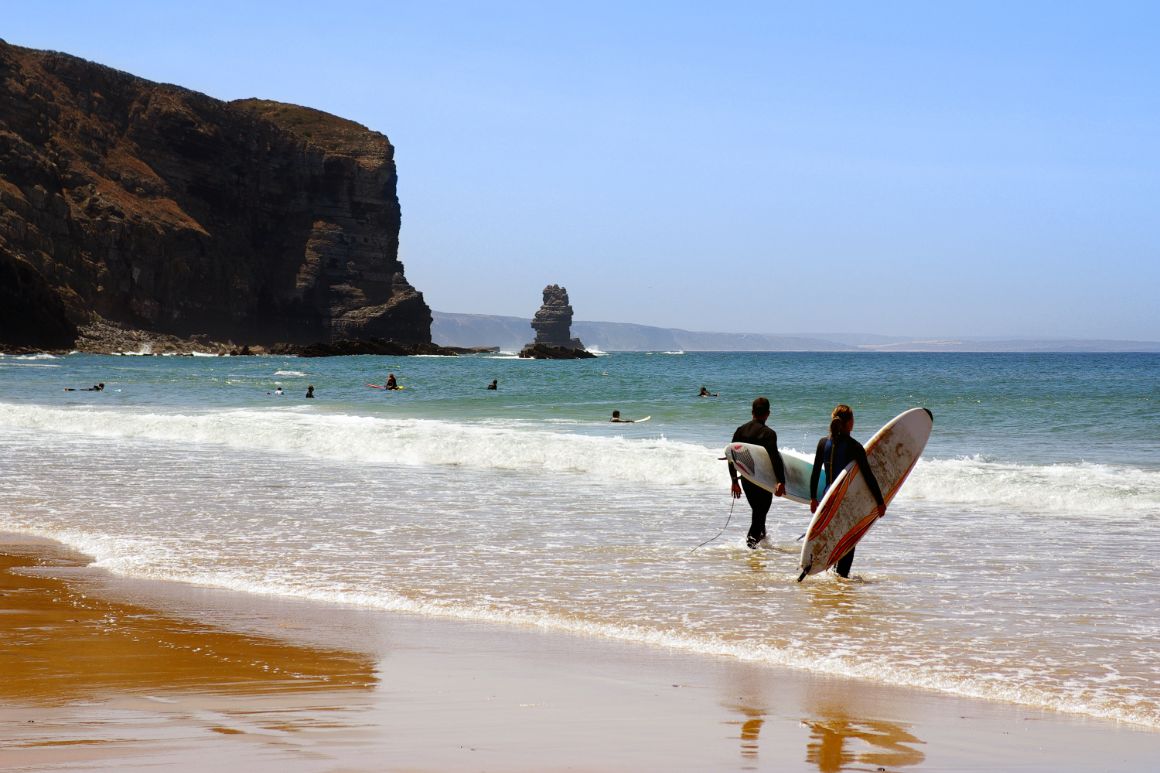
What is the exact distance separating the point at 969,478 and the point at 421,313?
135229mm

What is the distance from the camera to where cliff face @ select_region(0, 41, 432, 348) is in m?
128

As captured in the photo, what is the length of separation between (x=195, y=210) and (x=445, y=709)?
6054 inches

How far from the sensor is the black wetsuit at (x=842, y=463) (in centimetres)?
921

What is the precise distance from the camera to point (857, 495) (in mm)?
9352

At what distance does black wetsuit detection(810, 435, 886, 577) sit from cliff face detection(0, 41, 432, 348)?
125404 millimetres

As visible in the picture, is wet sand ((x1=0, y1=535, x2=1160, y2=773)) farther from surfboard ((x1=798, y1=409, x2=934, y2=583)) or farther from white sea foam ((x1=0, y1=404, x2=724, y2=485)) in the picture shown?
white sea foam ((x1=0, y1=404, x2=724, y2=485))

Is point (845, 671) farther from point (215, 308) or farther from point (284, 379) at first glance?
point (215, 308)

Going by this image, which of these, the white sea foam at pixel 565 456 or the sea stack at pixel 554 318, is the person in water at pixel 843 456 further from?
the sea stack at pixel 554 318

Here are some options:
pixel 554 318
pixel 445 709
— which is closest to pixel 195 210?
pixel 554 318

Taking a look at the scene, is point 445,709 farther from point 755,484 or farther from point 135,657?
point 755,484

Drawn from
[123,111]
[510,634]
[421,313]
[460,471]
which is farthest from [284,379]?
[123,111]

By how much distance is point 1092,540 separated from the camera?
11.2m

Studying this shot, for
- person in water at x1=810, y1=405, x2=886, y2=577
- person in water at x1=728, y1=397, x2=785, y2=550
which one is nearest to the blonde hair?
person in water at x1=810, y1=405, x2=886, y2=577

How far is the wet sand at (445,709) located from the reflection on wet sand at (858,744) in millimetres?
16
